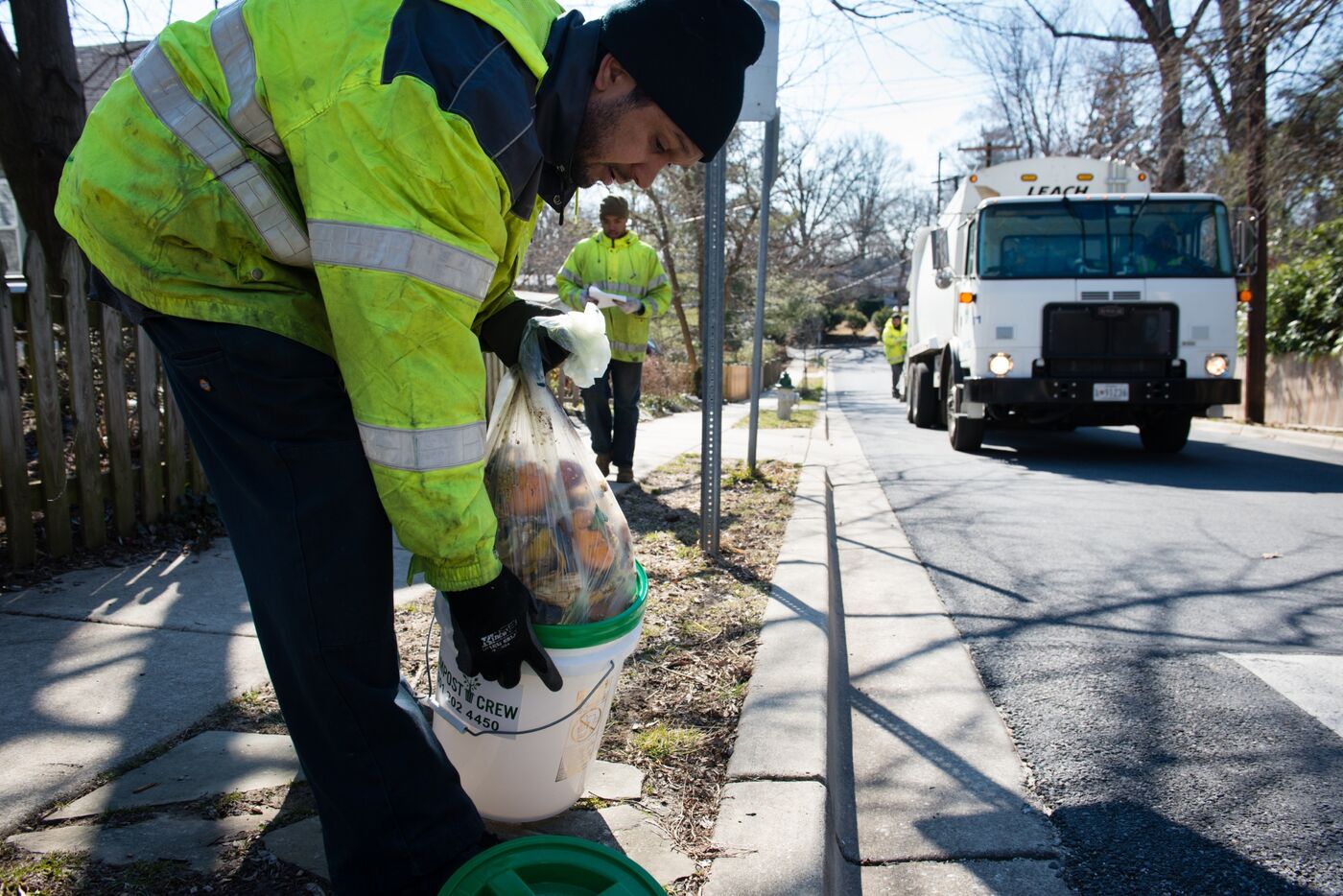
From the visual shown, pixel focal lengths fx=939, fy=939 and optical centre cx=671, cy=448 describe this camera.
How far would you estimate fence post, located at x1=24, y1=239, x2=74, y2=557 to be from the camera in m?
3.89

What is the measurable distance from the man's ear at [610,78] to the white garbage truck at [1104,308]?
793 centimetres

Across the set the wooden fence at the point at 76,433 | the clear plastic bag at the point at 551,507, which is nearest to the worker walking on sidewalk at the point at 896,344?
the wooden fence at the point at 76,433

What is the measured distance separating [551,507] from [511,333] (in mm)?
449

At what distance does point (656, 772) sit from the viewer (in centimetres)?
232

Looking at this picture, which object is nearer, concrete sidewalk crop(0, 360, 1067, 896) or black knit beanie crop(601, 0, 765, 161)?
black knit beanie crop(601, 0, 765, 161)

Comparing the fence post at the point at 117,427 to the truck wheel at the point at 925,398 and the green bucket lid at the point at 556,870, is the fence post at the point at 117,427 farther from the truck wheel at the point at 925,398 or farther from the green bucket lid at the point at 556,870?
the truck wheel at the point at 925,398

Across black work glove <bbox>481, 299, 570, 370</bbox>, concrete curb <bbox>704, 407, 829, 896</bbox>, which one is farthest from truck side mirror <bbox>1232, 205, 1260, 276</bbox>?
black work glove <bbox>481, 299, 570, 370</bbox>

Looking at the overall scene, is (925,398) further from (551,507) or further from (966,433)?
(551,507)

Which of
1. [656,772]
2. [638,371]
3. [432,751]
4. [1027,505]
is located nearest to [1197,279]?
[1027,505]

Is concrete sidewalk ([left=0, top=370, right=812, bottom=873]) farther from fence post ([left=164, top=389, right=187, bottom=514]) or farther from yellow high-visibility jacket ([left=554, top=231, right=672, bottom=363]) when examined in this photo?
yellow high-visibility jacket ([left=554, top=231, right=672, bottom=363])

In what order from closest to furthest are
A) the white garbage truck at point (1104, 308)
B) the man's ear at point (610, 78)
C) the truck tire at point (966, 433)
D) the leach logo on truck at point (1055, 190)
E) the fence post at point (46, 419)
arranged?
the man's ear at point (610, 78) < the fence post at point (46, 419) < the white garbage truck at point (1104, 308) < the truck tire at point (966, 433) < the leach logo on truck at point (1055, 190)

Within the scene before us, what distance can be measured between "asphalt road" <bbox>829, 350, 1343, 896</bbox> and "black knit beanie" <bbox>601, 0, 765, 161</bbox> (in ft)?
5.93

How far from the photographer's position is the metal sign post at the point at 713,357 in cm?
439

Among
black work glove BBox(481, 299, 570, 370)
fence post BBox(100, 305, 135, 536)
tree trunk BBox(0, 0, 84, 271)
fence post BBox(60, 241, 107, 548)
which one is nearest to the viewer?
black work glove BBox(481, 299, 570, 370)
